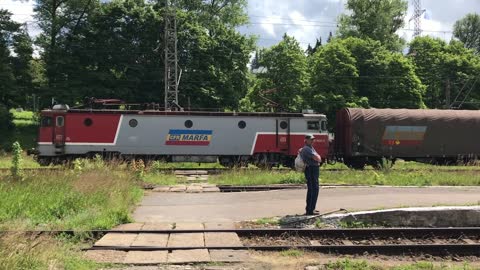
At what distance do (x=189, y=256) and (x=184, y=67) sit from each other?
3998 cm

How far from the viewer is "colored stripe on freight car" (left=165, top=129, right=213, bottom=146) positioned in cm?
2445

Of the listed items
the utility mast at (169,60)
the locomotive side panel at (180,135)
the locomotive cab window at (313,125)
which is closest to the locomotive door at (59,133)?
the locomotive side panel at (180,135)

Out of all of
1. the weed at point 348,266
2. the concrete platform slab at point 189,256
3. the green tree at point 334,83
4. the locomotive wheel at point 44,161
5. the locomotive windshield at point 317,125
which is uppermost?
the green tree at point 334,83

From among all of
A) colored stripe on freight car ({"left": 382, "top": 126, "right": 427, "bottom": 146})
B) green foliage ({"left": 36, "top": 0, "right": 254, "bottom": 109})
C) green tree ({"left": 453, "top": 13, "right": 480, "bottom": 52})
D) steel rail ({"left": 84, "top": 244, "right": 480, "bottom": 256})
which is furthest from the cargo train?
green tree ({"left": 453, "top": 13, "right": 480, "bottom": 52})

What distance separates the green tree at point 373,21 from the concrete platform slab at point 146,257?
182 feet

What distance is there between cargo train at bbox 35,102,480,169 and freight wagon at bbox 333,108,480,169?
0.05m

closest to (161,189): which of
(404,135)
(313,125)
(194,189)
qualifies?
(194,189)

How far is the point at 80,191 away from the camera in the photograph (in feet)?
38.2

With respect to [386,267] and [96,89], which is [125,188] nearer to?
[386,267]

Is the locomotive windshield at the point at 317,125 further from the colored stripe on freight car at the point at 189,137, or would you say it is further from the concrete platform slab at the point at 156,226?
the concrete platform slab at the point at 156,226

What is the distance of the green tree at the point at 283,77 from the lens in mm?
48350

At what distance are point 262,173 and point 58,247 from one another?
40.1ft

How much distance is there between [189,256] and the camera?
7785 millimetres

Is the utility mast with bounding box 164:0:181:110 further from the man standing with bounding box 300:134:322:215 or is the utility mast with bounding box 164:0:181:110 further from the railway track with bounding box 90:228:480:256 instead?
the railway track with bounding box 90:228:480:256
